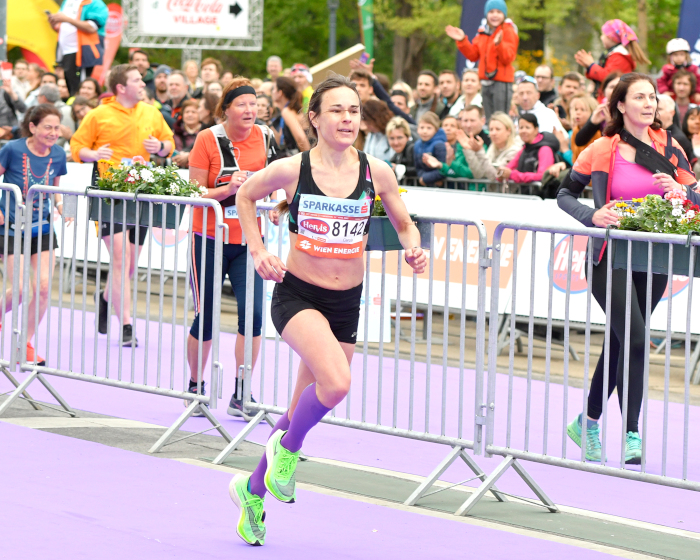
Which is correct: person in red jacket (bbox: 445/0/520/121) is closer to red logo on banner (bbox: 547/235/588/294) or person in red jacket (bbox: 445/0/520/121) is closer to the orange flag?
red logo on banner (bbox: 547/235/588/294)

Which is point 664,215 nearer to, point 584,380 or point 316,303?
point 584,380

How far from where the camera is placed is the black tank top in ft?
16.8

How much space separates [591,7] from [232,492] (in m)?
39.6

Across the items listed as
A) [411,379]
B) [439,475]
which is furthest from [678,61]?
[439,475]

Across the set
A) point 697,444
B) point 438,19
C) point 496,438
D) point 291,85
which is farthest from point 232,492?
point 438,19

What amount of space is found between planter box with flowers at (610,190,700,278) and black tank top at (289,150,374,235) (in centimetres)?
129

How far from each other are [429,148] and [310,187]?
7840 millimetres

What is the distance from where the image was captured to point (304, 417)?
4.98 m

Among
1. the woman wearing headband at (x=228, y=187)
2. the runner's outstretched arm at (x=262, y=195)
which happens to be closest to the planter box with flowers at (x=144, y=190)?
the woman wearing headband at (x=228, y=187)

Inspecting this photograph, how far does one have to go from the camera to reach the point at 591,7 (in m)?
42.2

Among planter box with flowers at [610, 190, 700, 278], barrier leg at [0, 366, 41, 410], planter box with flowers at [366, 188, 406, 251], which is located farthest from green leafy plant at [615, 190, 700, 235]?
barrier leg at [0, 366, 41, 410]

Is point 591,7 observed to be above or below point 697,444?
above

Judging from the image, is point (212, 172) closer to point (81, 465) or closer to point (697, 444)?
point (81, 465)

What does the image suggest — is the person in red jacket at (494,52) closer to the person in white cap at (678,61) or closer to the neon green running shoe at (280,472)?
the person in white cap at (678,61)
